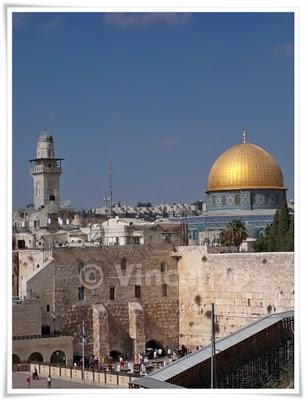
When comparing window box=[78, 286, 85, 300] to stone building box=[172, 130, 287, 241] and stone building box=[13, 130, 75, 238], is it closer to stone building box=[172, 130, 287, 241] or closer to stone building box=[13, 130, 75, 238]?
stone building box=[172, 130, 287, 241]

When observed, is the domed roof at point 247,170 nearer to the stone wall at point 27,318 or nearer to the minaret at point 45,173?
the minaret at point 45,173

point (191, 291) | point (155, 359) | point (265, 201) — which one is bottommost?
point (155, 359)

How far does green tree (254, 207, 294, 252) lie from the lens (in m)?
23.5

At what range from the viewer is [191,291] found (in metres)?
22.6

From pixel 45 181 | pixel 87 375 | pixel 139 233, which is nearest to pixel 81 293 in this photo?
pixel 87 375

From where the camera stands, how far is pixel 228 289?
21766 millimetres

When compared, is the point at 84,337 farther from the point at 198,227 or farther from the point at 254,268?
the point at 198,227

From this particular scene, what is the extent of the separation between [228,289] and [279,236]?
10.0 feet

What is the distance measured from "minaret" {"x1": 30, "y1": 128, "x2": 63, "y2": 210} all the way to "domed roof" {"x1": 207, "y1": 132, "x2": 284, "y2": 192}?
9.02m

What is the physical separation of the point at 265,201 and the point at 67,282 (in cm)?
1119

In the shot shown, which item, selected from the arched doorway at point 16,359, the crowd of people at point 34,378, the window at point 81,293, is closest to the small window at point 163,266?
the window at point 81,293

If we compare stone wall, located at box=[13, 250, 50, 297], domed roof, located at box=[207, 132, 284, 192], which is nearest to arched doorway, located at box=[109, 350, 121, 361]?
stone wall, located at box=[13, 250, 50, 297]
